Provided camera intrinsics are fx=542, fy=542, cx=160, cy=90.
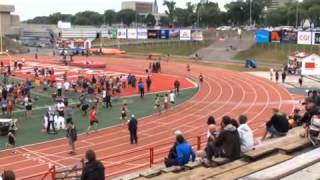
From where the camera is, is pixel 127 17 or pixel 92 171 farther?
pixel 127 17

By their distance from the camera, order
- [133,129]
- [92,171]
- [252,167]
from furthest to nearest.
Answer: [133,129] < [252,167] < [92,171]

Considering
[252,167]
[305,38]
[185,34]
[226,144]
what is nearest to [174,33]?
[185,34]

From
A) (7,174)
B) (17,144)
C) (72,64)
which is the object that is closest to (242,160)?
(7,174)

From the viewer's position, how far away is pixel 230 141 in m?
11.3

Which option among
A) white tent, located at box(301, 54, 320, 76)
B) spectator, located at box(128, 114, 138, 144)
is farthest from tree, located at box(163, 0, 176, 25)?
spectator, located at box(128, 114, 138, 144)

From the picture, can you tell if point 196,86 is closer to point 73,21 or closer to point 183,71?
point 183,71

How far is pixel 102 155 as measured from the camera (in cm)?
2295

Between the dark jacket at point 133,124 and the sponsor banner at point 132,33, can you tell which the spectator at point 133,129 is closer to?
the dark jacket at point 133,124

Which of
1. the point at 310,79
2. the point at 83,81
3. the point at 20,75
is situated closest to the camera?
the point at 83,81

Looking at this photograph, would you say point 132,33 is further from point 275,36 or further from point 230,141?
point 230,141

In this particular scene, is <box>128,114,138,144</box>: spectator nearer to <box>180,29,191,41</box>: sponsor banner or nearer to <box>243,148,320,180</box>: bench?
<box>243,148,320,180</box>: bench

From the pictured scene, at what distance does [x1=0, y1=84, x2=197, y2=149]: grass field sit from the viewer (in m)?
26.2

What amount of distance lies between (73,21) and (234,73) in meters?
149

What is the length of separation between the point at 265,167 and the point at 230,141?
132 centimetres
